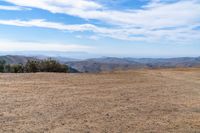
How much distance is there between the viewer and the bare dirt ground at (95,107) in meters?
10.7

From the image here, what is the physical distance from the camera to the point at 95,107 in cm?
1366

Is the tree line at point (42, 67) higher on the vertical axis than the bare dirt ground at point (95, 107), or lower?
higher

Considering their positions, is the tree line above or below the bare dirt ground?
above

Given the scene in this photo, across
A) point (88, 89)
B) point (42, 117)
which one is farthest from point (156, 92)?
point (42, 117)

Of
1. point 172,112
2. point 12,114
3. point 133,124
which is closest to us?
point 133,124

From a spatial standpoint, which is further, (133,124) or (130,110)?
(130,110)

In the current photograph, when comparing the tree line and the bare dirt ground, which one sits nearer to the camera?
the bare dirt ground

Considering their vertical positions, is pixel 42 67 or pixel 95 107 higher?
pixel 42 67

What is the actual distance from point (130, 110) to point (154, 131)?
9.96ft

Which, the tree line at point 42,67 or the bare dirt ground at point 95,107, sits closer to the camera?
the bare dirt ground at point 95,107

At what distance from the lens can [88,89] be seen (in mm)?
18750

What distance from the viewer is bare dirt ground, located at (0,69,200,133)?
35.1ft

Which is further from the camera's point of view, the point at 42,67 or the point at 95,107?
the point at 42,67

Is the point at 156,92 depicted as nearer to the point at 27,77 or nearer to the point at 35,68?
the point at 27,77
